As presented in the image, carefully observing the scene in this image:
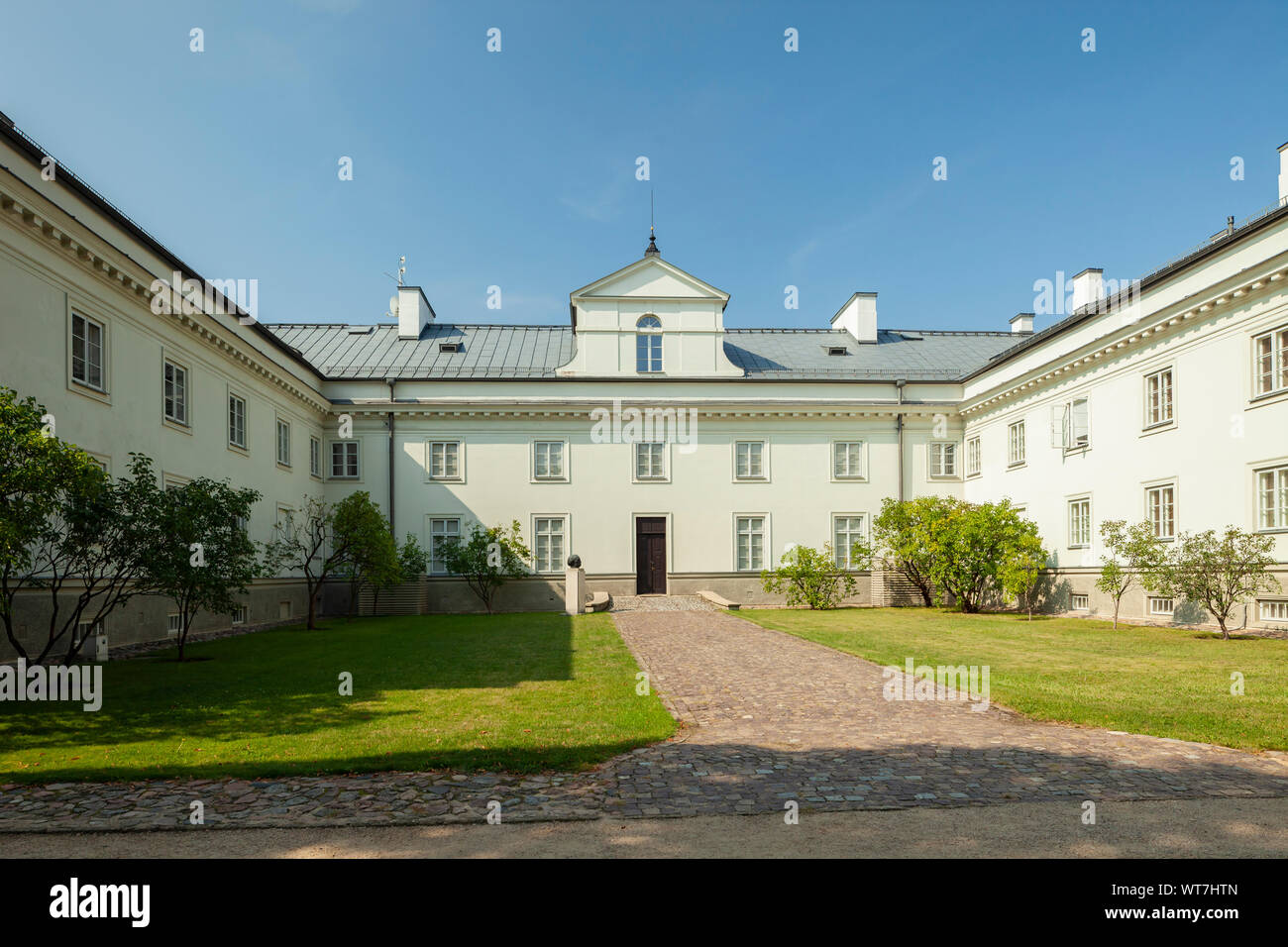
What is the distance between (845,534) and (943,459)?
490 centimetres

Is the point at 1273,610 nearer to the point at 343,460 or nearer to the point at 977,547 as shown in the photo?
the point at 977,547

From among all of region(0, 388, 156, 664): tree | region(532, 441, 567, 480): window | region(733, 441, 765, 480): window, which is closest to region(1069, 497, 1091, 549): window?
region(733, 441, 765, 480): window

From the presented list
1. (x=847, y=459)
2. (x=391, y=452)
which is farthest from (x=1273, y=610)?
(x=391, y=452)

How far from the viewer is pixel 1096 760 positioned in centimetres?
672

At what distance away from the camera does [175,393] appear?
1892 centimetres

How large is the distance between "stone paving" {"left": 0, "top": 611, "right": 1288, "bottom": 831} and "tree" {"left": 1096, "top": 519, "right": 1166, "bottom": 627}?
39.2ft

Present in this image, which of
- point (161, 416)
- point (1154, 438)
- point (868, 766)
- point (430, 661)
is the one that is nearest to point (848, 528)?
point (1154, 438)

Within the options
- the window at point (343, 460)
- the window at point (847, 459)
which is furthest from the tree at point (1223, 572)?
the window at point (343, 460)

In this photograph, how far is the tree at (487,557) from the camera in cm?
2752

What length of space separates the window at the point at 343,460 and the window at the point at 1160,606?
25354mm

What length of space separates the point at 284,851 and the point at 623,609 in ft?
71.2

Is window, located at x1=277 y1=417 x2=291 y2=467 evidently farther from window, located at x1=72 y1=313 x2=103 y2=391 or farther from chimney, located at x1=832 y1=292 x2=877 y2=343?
chimney, located at x1=832 y1=292 x2=877 y2=343
